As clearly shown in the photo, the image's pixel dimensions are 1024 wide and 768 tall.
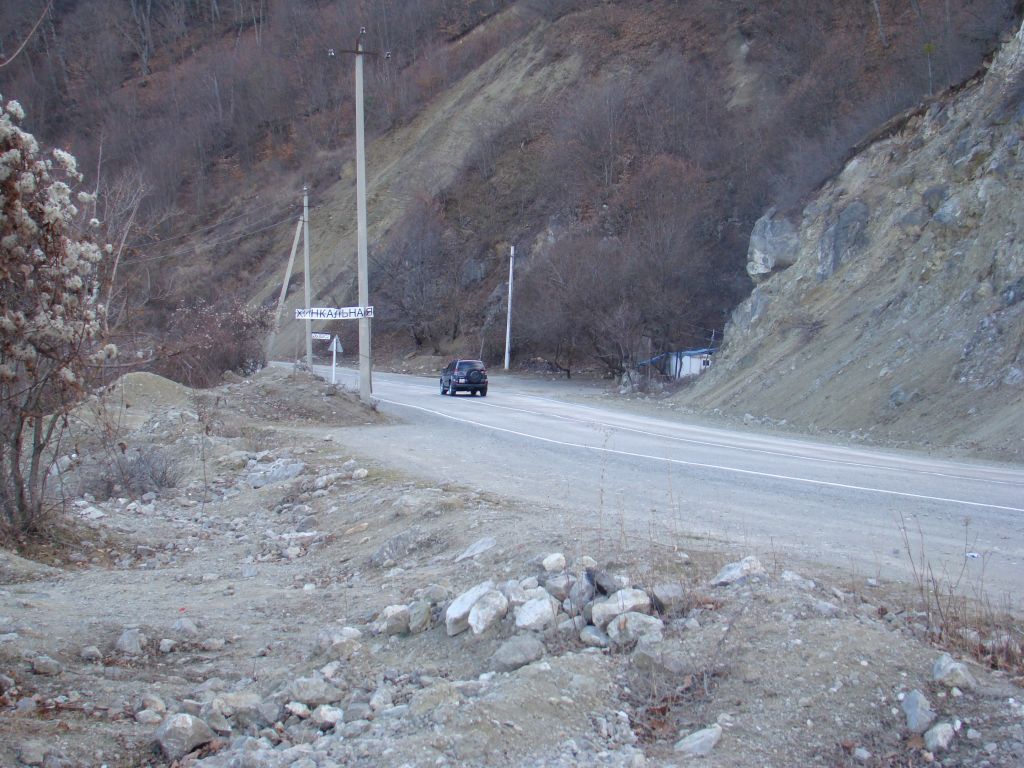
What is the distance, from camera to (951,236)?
80.7ft

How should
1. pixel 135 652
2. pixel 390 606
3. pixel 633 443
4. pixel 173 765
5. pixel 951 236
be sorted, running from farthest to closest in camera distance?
pixel 951 236
pixel 633 443
pixel 390 606
pixel 135 652
pixel 173 765

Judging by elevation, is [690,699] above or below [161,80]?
below

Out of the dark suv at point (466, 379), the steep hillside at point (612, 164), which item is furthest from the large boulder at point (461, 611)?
the steep hillside at point (612, 164)

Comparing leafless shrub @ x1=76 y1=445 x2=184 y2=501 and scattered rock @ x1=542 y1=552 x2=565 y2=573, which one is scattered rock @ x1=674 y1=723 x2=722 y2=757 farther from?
leafless shrub @ x1=76 y1=445 x2=184 y2=501

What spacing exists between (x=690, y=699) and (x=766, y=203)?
4047cm

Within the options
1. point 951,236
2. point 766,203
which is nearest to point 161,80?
point 766,203

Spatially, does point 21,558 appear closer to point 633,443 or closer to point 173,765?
point 173,765

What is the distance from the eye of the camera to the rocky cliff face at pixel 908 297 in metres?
19.8

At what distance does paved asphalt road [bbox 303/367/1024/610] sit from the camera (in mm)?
8055

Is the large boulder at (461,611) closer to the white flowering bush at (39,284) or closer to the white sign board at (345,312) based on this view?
the white flowering bush at (39,284)

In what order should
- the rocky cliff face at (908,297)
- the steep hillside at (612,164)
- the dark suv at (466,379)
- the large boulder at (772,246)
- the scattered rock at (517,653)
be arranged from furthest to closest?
the steep hillside at (612,164) → the dark suv at (466,379) → the large boulder at (772,246) → the rocky cliff face at (908,297) → the scattered rock at (517,653)

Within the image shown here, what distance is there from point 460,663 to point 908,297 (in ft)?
71.6

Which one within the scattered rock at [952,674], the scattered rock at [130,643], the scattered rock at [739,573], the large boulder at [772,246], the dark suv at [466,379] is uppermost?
the large boulder at [772,246]

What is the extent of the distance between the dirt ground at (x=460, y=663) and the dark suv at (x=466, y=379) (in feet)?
81.2
